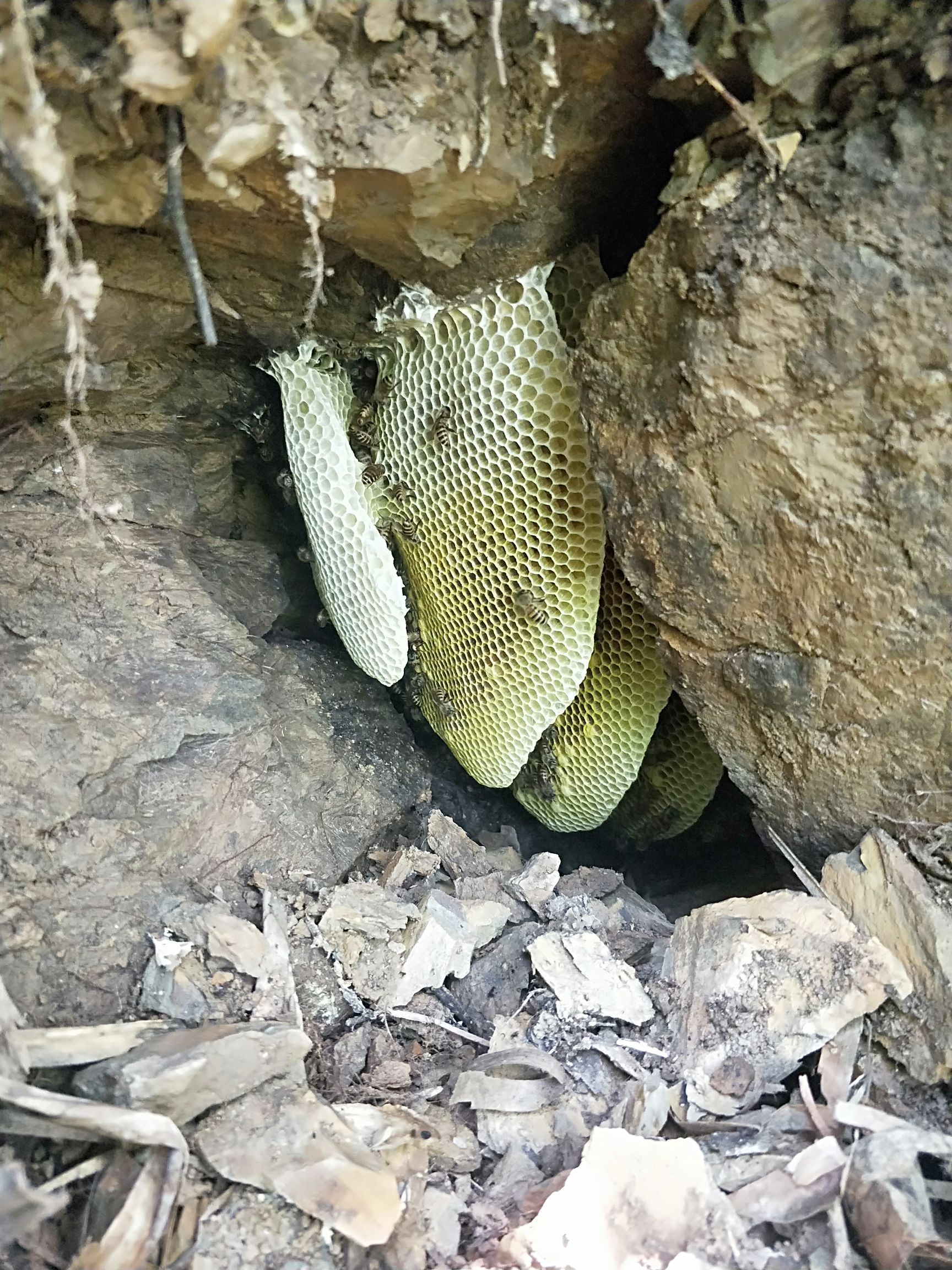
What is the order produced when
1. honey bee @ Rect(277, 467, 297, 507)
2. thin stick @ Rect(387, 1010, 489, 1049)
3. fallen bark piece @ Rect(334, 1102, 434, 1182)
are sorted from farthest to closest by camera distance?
honey bee @ Rect(277, 467, 297, 507) → thin stick @ Rect(387, 1010, 489, 1049) → fallen bark piece @ Rect(334, 1102, 434, 1182)

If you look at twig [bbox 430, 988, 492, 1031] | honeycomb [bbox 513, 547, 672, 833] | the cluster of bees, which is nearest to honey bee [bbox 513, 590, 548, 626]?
honeycomb [bbox 513, 547, 672, 833]

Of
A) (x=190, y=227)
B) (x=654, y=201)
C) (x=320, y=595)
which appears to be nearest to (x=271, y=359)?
(x=190, y=227)

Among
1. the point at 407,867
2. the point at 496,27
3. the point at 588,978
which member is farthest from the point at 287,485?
the point at 588,978

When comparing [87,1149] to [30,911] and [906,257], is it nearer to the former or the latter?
[30,911]

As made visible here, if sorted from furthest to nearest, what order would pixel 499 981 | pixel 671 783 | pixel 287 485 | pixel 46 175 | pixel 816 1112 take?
pixel 671 783 → pixel 287 485 → pixel 499 981 → pixel 816 1112 → pixel 46 175

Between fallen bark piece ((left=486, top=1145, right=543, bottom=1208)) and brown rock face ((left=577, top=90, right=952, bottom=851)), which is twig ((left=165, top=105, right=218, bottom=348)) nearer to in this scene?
brown rock face ((left=577, top=90, right=952, bottom=851))

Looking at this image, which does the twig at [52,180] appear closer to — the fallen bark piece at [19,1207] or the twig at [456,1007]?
the fallen bark piece at [19,1207]

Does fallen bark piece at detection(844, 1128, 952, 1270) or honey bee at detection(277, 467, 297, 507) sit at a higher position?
honey bee at detection(277, 467, 297, 507)

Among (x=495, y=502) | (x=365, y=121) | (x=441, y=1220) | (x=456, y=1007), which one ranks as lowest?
(x=456, y=1007)

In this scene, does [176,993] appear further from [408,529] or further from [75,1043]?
[408,529]
